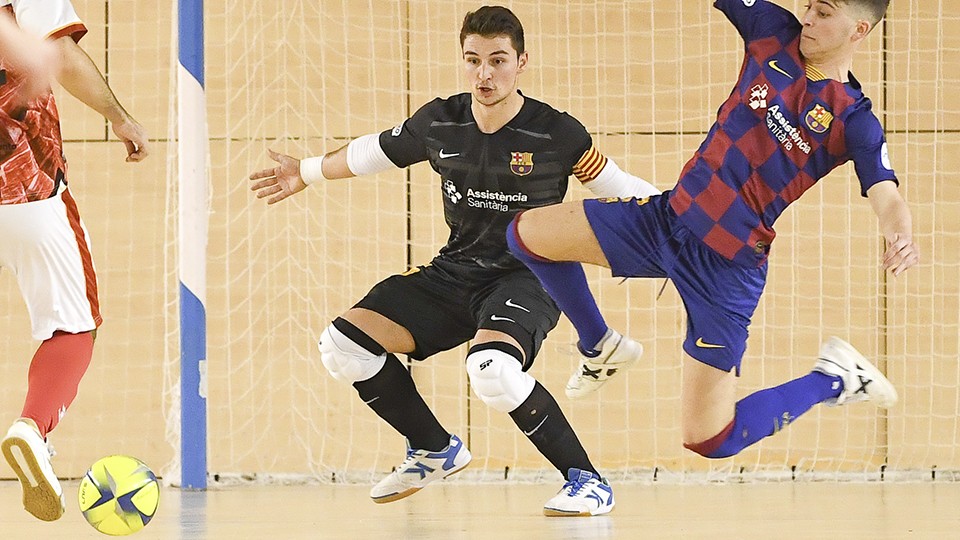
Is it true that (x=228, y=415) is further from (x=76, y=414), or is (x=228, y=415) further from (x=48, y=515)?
(x=48, y=515)

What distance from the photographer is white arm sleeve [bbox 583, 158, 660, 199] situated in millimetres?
4289

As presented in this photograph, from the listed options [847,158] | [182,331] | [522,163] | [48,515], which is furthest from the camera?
[182,331]

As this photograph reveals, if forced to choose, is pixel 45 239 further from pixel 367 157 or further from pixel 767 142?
pixel 767 142

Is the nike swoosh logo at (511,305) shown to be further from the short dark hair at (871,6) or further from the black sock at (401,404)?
the short dark hair at (871,6)

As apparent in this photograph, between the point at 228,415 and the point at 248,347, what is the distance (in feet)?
1.16

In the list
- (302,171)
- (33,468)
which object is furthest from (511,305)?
(33,468)

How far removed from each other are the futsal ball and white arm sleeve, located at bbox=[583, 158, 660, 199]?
6.16 ft

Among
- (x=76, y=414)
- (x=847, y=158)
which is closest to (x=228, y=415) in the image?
(x=76, y=414)

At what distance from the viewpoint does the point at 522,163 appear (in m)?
4.21

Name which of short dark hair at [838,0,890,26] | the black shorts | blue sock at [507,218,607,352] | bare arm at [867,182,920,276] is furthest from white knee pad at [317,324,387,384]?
short dark hair at [838,0,890,26]

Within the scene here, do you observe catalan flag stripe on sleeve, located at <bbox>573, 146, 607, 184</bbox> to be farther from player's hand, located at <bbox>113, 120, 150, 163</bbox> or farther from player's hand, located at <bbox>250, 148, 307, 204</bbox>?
player's hand, located at <bbox>113, 120, 150, 163</bbox>

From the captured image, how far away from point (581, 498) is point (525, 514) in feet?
0.82

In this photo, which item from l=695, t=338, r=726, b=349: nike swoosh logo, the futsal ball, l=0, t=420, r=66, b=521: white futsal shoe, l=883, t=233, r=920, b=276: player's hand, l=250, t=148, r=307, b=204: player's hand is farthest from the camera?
l=250, t=148, r=307, b=204: player's hand

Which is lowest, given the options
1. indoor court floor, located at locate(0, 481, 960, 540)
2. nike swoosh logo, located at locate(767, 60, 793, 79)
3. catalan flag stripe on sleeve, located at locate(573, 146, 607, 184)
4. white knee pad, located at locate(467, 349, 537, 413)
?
indoor court floor, located at locate(0, 481, 960, 540)
